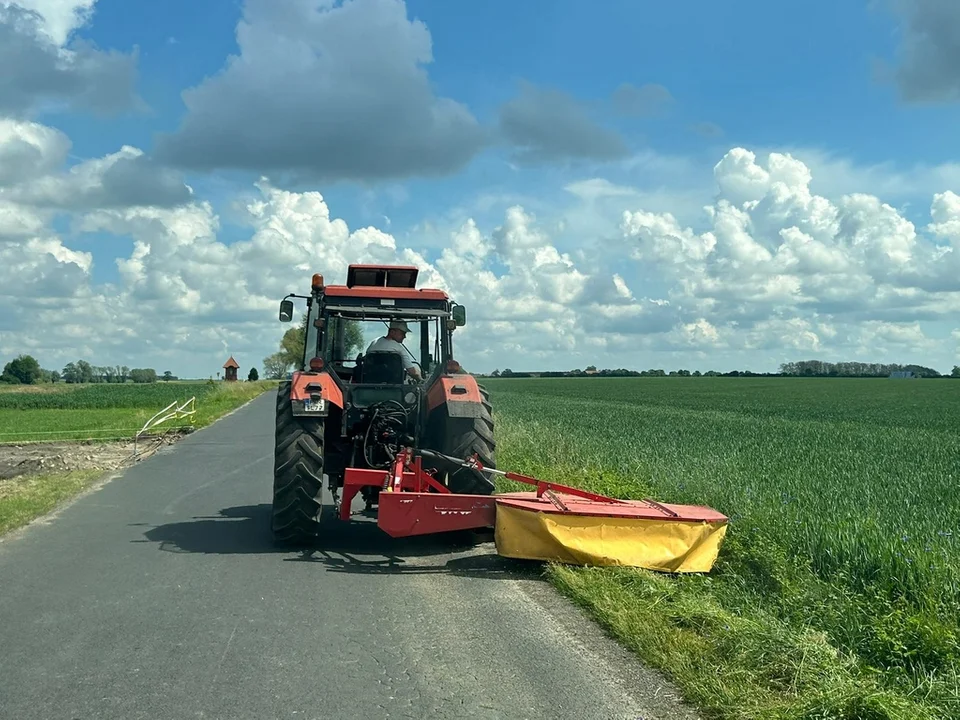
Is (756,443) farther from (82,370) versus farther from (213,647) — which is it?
(82,370)

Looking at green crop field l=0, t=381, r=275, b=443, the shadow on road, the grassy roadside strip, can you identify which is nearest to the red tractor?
the shadow on road

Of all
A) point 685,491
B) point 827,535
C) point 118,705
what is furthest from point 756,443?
point 118,705

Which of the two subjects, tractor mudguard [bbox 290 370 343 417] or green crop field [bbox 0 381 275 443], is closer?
tractor mudguard [bbox 290 370 343 417]

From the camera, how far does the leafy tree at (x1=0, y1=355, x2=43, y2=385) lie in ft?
348

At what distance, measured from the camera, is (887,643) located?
17.2ft

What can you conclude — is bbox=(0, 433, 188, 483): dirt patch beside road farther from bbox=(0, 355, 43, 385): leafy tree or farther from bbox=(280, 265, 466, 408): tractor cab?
bbox=(0, 355, 43, 385): leafy tree

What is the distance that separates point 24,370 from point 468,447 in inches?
4405

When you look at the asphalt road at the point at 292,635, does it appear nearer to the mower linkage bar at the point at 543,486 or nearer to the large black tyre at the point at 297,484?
the large black tyre at the point at 297,484

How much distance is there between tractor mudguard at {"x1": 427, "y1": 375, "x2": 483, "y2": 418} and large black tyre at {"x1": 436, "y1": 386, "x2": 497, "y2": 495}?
7cm

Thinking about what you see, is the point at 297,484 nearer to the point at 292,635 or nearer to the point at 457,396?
the point at 457,396

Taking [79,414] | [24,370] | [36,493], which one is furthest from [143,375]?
[36,493]

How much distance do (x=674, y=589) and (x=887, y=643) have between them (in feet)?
5.61

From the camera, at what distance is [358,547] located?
893 centimetres

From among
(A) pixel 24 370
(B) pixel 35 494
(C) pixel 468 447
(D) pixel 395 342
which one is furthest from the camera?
(A) pixel 24 370
